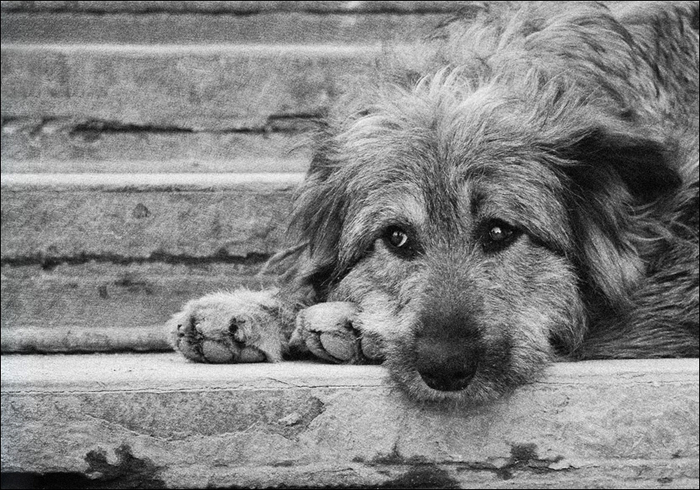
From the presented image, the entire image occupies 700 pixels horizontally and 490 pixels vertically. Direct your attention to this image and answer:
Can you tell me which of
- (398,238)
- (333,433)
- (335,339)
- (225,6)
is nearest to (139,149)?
(225,6)

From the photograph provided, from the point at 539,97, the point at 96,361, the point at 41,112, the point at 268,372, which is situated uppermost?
the point at 539,97

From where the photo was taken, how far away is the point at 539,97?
350cm

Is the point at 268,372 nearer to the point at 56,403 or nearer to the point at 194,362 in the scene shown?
the point at 194,362

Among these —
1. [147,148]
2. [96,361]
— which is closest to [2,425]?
[96,361]

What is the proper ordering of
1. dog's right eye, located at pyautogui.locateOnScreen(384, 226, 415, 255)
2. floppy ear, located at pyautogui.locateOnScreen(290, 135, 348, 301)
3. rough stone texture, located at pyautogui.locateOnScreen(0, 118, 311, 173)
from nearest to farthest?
dog's right eye, located at pyautogui.locateOnScreen(384, 226, 415, 255), floppy ear, located at pyautogui.locateOnScreen(290, 135, 348, 301), rough stone texture, located at pyautogui.locateOnScreen(0, 118, 311, 173)

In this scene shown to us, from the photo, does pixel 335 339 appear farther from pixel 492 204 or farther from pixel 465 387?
pixel 492 204

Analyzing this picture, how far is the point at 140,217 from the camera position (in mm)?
3945

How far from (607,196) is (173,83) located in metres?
2.40

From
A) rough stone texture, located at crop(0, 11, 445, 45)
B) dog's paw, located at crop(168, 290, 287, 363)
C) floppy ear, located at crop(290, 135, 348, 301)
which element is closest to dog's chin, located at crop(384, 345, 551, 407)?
dog's paw, located at crop(168, 290, 287, 363)

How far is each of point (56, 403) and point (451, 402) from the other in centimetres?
123

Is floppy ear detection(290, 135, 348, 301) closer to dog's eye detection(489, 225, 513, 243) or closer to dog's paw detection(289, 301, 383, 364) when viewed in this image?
dog's paw detection(289, 301, 383, 364)

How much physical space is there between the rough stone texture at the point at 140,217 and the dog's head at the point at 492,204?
0.46 metres

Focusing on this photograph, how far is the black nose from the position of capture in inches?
107

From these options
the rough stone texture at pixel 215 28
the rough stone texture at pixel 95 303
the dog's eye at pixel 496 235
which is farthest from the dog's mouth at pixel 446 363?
the rough stone texture at pixel 215 28
